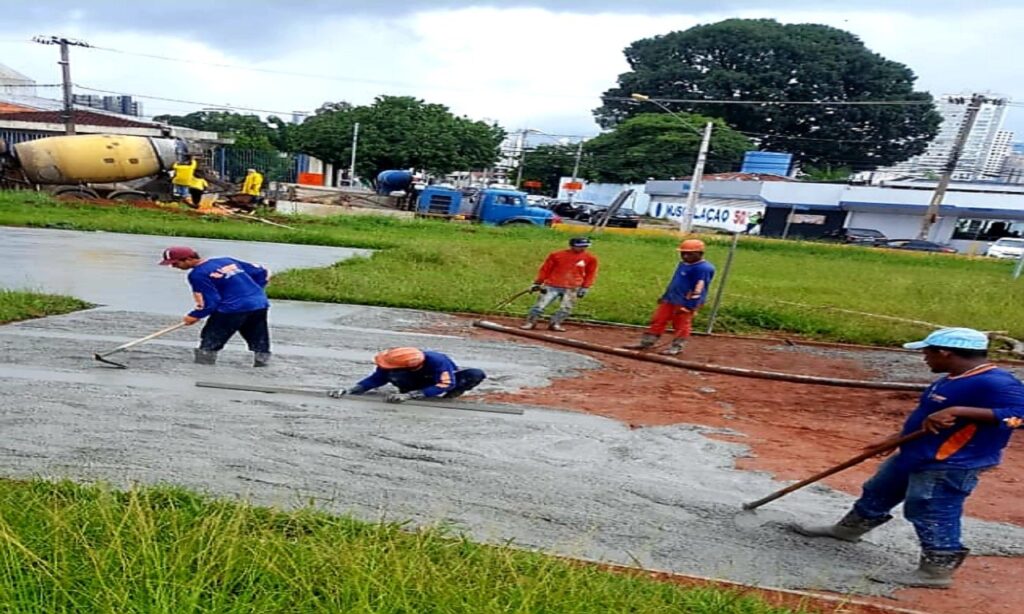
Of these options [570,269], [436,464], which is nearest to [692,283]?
[570,269]

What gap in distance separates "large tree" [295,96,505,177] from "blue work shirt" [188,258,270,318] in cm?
3199

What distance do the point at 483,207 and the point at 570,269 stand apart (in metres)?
19.1

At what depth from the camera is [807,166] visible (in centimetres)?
6059

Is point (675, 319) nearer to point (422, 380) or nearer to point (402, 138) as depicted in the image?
point (422, 380)

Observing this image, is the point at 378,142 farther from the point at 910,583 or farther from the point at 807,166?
the point at 807,166

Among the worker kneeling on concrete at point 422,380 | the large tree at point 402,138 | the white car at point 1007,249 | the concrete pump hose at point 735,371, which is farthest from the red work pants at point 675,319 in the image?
the large tree at point 402,138

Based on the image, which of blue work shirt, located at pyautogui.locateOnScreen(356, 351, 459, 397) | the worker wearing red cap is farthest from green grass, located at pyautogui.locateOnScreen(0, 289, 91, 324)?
the worker wearing red cap

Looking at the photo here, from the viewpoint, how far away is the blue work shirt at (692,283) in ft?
25.9

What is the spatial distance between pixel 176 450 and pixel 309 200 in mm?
26174

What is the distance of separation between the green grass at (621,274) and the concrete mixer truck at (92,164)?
1755mm

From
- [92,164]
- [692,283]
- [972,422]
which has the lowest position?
[92,164]

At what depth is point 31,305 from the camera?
26.2 ft

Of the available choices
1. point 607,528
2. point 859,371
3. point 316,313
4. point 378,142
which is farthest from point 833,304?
point 378,142

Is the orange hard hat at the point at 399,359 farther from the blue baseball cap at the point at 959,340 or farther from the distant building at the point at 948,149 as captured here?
the distant building at the point at 948,149
